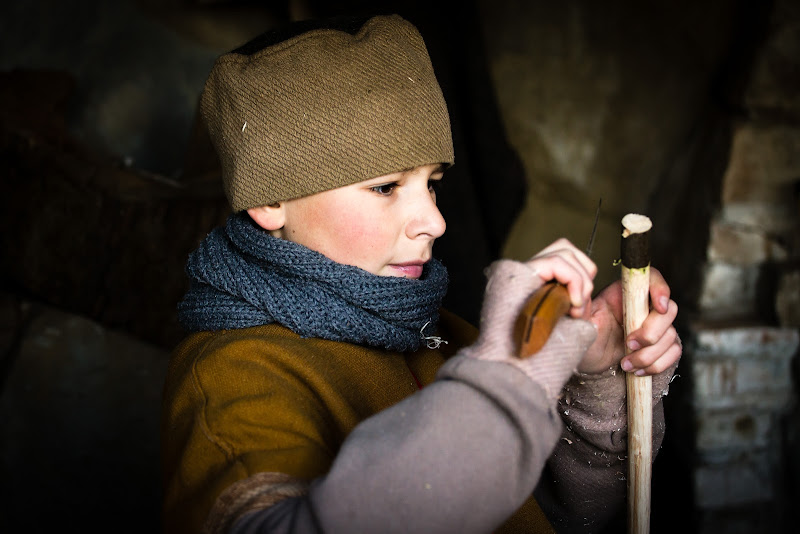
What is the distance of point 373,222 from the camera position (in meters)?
1.09

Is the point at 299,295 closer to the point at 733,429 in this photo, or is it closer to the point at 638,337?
the point at 638,337

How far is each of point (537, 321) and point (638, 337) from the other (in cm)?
29

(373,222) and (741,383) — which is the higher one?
(373,222)

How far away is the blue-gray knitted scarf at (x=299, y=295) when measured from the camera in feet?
3.47

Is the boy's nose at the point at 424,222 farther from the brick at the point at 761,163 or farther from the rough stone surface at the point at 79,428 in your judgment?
the brick at the point at 761,163

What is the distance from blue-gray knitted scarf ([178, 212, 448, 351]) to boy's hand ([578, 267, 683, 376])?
252 millimetres

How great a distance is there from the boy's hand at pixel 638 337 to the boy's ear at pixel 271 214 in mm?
479

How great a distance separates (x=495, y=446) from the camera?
0.77 meters

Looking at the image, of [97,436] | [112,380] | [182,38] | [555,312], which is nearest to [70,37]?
[182,38]

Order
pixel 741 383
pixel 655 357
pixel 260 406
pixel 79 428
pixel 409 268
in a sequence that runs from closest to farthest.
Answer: pixel 260 406
pixel 655 357
pixel 409 268
pixel 79 428
pixel 741 383

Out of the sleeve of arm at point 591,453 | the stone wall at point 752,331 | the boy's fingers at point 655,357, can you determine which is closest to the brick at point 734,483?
the stone wall at point 752,331

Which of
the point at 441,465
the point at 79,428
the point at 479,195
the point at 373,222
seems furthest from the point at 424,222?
the point at 79,428

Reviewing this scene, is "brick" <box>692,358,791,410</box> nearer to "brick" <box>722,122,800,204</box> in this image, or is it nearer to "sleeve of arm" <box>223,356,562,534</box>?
"brick" <box>722,122,800,204</box>

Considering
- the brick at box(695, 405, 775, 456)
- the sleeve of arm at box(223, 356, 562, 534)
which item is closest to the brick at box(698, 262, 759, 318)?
the brick at box(695, 405, 775, 456)
